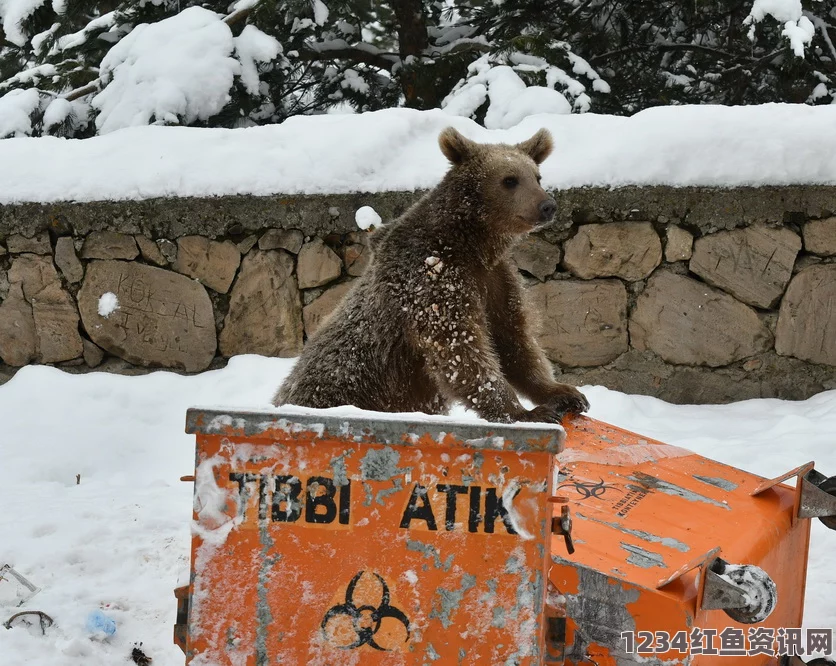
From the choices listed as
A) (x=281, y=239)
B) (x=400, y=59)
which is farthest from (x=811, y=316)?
(x=400, y=59)

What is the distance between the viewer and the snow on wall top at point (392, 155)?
15.8ft

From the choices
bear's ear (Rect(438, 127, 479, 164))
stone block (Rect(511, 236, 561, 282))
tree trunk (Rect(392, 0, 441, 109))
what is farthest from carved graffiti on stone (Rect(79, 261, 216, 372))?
tree trunk (Rect(392, 0, 441, 109))

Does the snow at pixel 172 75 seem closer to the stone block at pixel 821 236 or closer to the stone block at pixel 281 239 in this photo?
the stone block at pixel 281 239

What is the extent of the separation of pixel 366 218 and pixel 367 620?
3.35m

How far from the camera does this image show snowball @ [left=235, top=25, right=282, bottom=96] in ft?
20.8

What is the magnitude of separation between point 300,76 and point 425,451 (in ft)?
22.1

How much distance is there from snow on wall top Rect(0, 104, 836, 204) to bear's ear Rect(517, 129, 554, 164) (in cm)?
133

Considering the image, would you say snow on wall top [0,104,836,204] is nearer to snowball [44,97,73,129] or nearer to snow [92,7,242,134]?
snow [92,7,242,134]

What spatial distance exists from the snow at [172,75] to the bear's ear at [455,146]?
133 inches

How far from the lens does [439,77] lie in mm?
7227

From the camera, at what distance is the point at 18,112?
6473mm

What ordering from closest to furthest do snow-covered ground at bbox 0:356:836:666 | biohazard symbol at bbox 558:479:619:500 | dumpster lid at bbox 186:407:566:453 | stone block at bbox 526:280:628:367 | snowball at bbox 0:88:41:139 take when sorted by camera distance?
dumpster lid at bbox 186:407:566:453 → biohazard symbol at bbox 558:479:619:500 → snow-covered ground at bbox 0:356:836:666 → stone block at bbox 526:280:628:367 → snowball at bbox 0:88:41:139

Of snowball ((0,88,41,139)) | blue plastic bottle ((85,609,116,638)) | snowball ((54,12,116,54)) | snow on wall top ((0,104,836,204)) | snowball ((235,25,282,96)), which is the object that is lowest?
blue plastic bottle ((85,609,116,638))

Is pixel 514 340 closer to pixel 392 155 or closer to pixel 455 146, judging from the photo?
pixel 455 146
